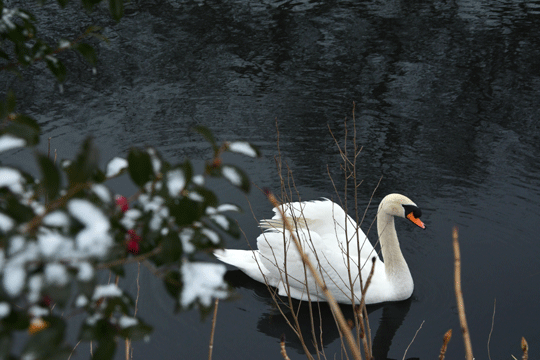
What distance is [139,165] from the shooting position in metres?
0.98

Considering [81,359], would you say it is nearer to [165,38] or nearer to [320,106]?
[320,106]

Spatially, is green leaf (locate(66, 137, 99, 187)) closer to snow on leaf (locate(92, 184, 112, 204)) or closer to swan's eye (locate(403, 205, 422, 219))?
snow on leaf (locate(92, 184, 112, 204))

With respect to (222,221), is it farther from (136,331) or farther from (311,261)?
(311,261)

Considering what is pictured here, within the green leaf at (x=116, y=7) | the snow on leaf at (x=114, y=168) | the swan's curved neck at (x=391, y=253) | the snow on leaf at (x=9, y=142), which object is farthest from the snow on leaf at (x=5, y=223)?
the swan's curved neck at (x=391, y=253)

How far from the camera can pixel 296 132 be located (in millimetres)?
7109

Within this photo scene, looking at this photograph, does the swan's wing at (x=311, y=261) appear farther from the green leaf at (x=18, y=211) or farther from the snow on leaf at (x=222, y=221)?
the green leaf at (x=18, y=211)

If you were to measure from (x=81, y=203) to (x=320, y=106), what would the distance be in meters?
7.03

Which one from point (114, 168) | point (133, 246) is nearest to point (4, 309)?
point (114, 168)

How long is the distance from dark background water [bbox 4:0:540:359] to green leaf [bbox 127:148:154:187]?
2.12m

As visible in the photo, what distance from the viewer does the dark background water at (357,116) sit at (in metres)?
4.61

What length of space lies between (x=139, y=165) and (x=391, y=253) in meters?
4.16

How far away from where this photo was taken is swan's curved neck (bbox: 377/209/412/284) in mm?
4754

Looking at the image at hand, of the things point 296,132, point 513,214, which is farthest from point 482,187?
point 296,132

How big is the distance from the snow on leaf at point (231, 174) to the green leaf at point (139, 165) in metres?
0.15
